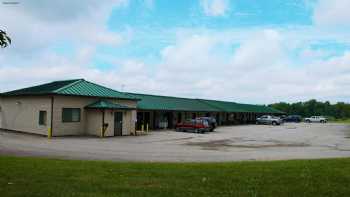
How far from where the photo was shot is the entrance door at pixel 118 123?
31531mm

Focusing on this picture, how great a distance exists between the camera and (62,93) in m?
28.9

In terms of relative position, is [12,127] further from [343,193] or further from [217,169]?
[343,193]

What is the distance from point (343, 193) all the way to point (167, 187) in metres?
3.49

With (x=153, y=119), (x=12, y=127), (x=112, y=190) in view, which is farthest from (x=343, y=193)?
(x=153, y=119)

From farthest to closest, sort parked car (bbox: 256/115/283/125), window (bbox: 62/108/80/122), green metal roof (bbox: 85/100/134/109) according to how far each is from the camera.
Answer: parked car (bbox: 256/115/283/125)
green metal roof (bbox: 85/100/134/109)
window (bbox: 62/108/80/122)

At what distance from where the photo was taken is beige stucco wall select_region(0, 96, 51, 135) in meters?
29.4

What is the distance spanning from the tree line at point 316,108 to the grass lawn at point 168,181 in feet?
376

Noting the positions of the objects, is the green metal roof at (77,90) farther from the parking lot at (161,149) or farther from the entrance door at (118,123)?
the parking lot at (161,149)

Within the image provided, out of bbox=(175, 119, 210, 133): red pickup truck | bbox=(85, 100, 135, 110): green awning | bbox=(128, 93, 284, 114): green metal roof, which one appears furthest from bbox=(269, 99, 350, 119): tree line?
bbox=(85, 100, 135, 110): green awning

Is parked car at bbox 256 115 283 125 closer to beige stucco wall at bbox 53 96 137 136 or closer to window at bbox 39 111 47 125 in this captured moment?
beige stucco wall at bbox 53 96 137 136

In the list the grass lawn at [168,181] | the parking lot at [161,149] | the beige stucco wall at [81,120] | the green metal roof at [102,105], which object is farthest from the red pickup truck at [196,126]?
the grass lawn at [168,181]

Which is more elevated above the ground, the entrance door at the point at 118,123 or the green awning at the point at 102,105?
the green awning at the point at 102,105

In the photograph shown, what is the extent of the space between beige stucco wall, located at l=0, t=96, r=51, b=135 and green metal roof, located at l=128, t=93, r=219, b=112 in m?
12.2

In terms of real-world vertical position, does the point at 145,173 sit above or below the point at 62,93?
below
